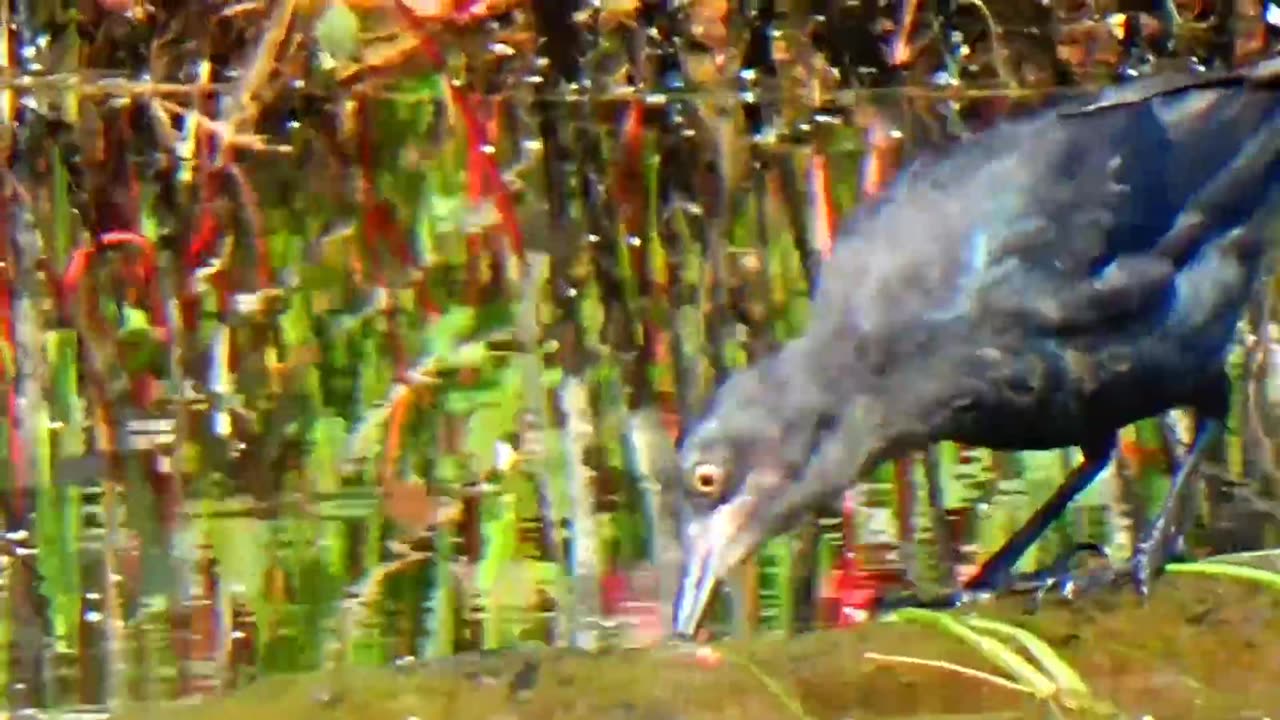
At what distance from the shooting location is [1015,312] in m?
0.98

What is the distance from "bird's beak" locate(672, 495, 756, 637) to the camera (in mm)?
945

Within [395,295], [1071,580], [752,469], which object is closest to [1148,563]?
[1071,580]

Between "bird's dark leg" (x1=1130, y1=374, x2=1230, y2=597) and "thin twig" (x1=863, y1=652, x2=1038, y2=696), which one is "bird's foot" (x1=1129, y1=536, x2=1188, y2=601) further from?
"thin twig" (x1=863, y1=652, x2=1038, y2=696)

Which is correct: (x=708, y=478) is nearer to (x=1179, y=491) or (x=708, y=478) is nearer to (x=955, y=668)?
(x=955, y=668)

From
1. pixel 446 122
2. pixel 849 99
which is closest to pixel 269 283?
pixel 446 122

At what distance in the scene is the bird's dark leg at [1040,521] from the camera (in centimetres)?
111

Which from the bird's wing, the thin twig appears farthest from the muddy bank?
the bird's wing

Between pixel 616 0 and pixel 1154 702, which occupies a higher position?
pixel 616 0

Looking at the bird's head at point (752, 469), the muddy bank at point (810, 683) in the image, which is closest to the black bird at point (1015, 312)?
the bird's head at point (752, 469)

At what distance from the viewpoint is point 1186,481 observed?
3.60 ft

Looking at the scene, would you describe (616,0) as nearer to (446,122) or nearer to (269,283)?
(446,122)

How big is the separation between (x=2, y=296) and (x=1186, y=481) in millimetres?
866

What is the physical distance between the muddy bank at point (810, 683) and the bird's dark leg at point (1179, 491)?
0.32 feet

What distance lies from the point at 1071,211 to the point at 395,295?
486 millimetres
